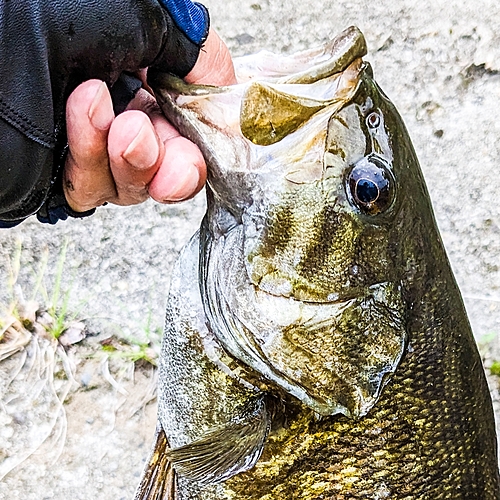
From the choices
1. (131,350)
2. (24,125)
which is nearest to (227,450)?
(24,125)

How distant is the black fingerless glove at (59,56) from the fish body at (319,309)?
0.31ft

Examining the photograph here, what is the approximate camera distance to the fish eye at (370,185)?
143 centimetres

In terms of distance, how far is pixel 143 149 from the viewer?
1.47 metres

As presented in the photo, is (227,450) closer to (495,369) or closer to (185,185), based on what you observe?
(185,185)

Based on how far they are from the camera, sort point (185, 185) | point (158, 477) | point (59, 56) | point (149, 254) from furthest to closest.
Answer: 1. point (149, 254)
2. point (158, 477)
3. point (185, 185)
4. point (59, 56)

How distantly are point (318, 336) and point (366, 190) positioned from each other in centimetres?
31

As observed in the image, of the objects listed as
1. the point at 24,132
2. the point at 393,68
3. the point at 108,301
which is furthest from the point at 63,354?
the point at 393,68

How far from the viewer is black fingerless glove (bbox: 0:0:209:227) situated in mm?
1359

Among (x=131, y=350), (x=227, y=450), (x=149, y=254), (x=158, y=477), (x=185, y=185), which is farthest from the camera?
(x=149, y=254)

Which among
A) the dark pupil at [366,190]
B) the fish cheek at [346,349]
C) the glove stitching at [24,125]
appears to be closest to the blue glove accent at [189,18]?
the glove stitching at [24,125]

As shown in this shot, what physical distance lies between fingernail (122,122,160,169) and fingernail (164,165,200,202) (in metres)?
0.07

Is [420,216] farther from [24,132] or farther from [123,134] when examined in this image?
[24,132]

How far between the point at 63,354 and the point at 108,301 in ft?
0.94

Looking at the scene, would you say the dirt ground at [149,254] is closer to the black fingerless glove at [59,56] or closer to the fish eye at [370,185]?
the black fingerless glove at [59,56]
